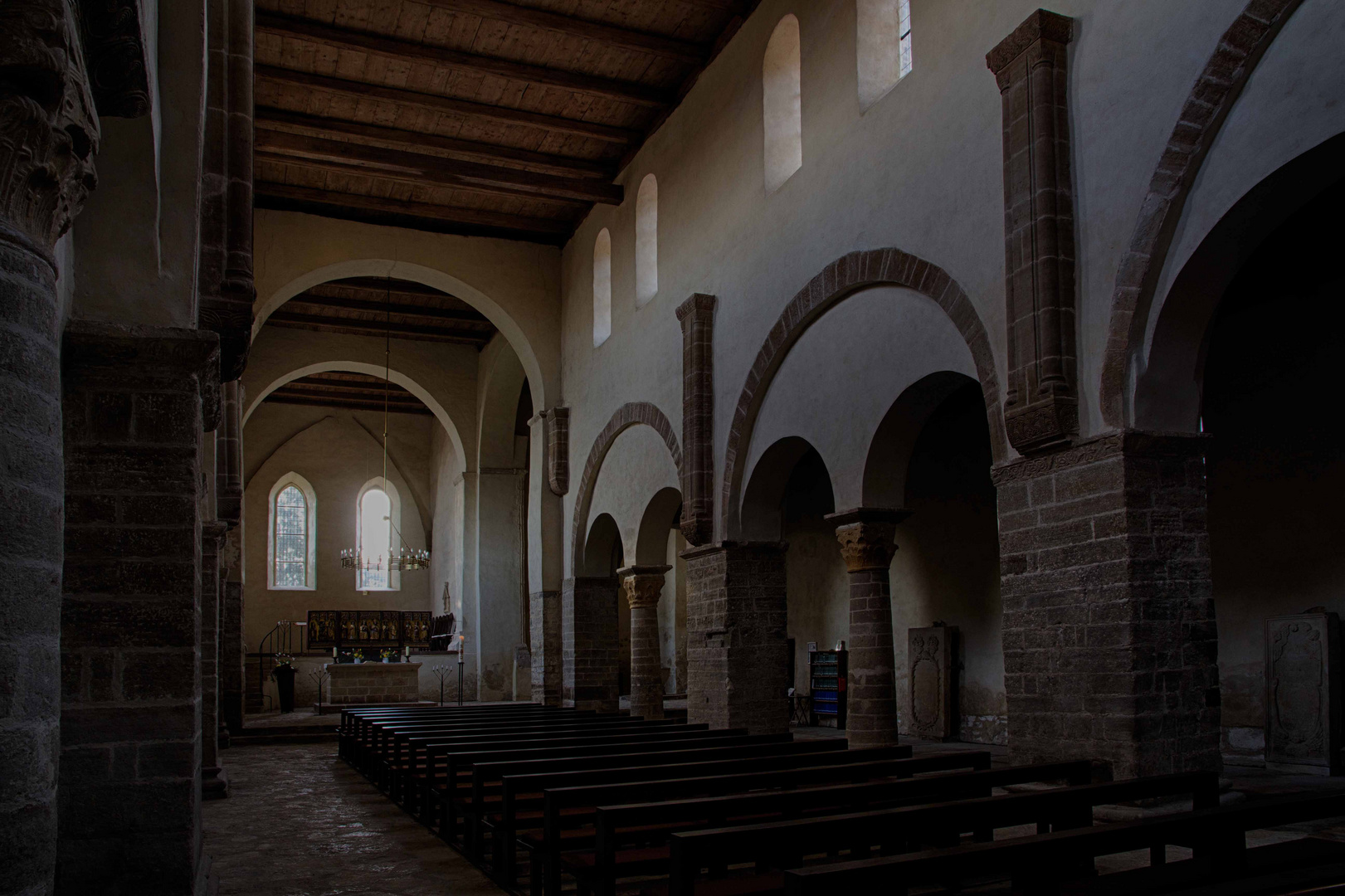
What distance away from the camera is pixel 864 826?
13.1 feet

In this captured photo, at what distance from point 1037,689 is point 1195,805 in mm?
2145

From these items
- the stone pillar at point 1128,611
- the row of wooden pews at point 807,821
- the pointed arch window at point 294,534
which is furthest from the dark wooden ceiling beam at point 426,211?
the pointed arch window at point 294,534

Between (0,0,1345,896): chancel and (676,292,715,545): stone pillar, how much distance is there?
0.16ft

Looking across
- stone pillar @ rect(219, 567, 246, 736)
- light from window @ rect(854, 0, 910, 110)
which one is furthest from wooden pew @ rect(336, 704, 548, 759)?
light from window @ rect(854, 0, 910, 110)

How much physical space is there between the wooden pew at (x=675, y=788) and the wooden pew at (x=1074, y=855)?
1904 millimetres

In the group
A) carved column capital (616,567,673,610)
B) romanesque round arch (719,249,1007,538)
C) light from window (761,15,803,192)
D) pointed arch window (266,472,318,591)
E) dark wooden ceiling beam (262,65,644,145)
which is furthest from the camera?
pointed arch window (266,472,318,591)

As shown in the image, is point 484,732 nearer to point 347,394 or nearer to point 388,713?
point 388,713

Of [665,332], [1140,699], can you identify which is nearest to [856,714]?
[1140,699]

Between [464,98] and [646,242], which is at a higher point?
[464,98]

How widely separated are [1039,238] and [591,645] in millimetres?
10348

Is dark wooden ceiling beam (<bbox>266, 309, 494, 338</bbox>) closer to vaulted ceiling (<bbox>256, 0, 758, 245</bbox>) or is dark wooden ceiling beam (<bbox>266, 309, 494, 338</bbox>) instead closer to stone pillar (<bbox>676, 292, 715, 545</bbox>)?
vaulted ceiling (<bbox>256, 0, 758, 245</bbox>)

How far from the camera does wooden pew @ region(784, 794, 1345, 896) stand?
3279 millimetres

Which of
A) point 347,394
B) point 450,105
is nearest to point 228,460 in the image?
point 450,105

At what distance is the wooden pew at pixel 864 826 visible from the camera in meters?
3.82
